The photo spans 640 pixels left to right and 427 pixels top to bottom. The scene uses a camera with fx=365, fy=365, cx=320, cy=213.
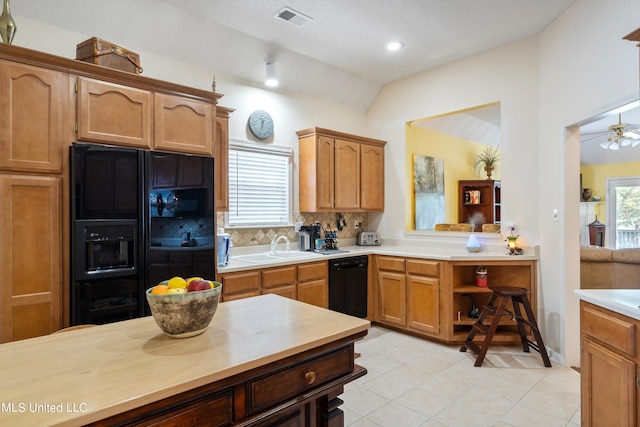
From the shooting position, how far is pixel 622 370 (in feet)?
5.78

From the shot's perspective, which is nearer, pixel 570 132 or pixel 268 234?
pixel 570 132

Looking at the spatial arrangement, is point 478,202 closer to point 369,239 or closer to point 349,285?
point 369,239

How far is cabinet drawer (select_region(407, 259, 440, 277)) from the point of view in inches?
151

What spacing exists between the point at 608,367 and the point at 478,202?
4781 mm

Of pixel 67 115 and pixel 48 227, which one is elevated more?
pixel 67 115

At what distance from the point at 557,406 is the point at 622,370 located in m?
1.09

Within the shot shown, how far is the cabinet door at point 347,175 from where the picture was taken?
4582 mm

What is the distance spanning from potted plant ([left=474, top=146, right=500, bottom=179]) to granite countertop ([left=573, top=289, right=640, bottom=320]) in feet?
15.5

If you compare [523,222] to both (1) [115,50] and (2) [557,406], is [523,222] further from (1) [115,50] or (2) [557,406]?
(1) [115,50]

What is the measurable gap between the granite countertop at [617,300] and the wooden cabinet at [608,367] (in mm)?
32

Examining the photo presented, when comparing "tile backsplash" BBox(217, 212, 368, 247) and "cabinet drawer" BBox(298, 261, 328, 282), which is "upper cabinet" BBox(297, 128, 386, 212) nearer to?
"tile backsplash" BBox(217, 212, 368, 247)

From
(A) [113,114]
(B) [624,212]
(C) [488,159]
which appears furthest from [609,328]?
(B) [624,212]

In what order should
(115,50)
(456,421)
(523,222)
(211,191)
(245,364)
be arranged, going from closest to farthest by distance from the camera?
(245,364), (456,421), (115,50), (211,191), (523,222)

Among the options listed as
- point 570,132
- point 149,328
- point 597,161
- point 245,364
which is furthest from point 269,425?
point 597,161
